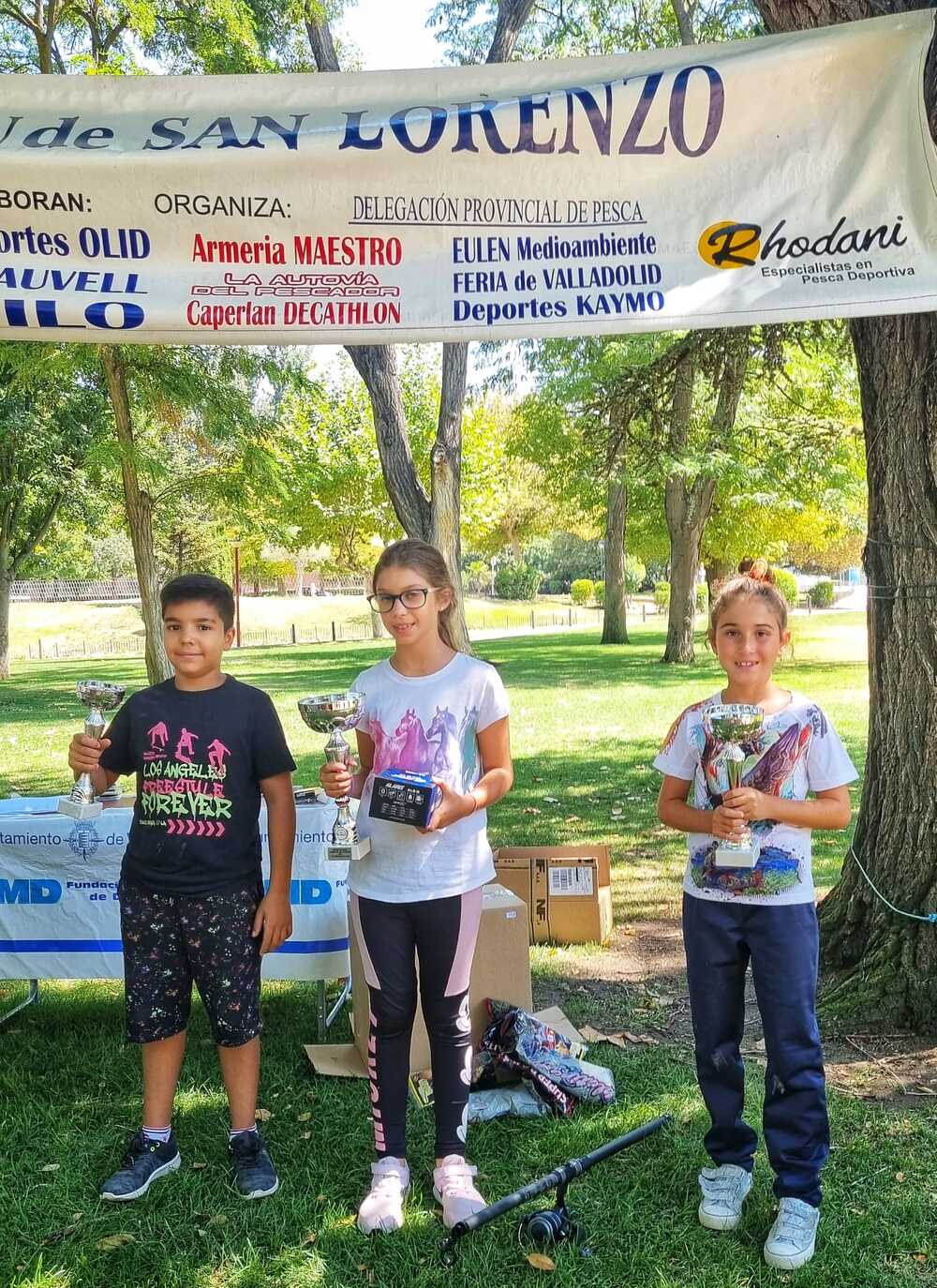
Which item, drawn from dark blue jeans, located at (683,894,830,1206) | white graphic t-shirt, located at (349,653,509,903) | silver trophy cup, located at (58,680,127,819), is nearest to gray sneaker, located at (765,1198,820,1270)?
dark blue jeans, located at (683,894,830,1206)

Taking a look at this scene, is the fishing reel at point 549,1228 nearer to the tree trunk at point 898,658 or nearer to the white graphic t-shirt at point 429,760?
the white graphic t-shirt at point 429,760

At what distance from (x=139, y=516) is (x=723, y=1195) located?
36.4 ft

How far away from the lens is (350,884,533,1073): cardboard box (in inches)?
158

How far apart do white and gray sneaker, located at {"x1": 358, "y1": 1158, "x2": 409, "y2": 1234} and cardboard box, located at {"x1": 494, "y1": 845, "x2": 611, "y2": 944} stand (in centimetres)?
218

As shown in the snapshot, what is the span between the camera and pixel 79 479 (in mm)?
24953

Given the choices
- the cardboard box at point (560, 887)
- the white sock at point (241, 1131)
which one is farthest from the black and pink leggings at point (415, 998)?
the cardboard box at point (560, 887)

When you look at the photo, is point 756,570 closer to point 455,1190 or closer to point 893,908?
point 893,908

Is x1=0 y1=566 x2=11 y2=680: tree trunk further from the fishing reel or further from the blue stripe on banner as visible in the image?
the fishing reel

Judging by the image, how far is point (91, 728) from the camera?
3307 mm

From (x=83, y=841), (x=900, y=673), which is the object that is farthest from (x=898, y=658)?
(x=83, y=841)

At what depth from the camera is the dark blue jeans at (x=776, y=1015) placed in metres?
2.85

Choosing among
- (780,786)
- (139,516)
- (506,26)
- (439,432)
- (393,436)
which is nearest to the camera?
(780,786)

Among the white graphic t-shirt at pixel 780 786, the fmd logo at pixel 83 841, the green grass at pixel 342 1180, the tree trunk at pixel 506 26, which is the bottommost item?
the green grass at pixel 342 1180

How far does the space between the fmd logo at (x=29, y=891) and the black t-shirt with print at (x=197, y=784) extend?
4.26 ft
